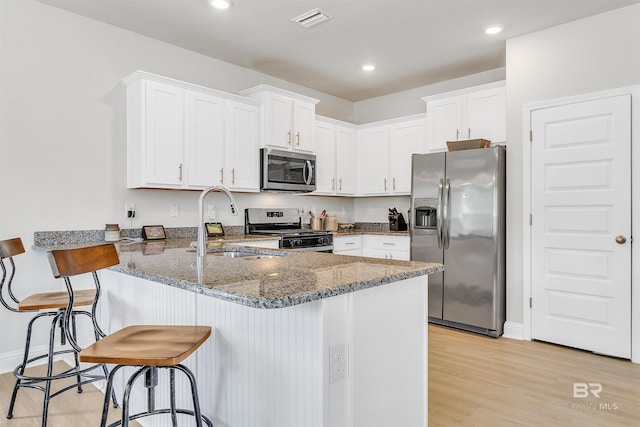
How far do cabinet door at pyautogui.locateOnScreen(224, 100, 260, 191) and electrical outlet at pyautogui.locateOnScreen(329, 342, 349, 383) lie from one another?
8.98ft

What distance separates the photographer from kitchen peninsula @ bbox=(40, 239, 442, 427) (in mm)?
1268

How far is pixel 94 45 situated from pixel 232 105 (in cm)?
121

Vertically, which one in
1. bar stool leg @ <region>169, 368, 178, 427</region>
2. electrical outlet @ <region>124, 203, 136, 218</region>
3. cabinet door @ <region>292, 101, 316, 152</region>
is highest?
cabinet door @ <region>292, 101, 316, 152</region>

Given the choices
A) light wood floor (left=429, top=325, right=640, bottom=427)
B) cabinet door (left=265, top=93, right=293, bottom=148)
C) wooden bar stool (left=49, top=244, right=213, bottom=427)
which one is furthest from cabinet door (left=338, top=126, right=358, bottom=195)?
wooden bar stool (left=49, top=244, right=213, bottom=427)

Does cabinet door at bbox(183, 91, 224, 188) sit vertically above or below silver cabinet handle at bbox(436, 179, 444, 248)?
above

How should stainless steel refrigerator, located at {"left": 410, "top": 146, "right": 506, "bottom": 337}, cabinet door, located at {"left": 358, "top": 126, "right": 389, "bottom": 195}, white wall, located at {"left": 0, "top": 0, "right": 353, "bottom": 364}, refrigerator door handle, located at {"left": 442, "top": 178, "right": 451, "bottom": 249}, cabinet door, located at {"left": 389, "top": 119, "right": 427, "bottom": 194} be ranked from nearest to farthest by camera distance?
white wall, located at {"left": 0, "top": 0, "right": 353, "bottom": 364}, stainless steel refrigerator, located at {"left": 410, "top": 146, "right": 506, "bottom": 337}, refrigerator door handle, located at {"left": 442, "top": 178, "right": 451, "bottom": 249}, cabinet door, located at {"left": 389, "top": 119, "right": 427, "bottom": 194}, cabinet door, located at {"left": 358, "top": 126, "right": 389, "bottom": 195}

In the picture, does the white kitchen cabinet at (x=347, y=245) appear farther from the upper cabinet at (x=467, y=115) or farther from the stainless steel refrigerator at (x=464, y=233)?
the upper cabinet at (x=467, y=115)

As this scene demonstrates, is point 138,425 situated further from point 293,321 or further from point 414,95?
point 414,95

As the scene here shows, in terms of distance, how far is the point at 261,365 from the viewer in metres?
1.43

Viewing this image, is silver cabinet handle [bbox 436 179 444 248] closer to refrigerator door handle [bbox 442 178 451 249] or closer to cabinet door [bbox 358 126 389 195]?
refrigerator door handle [bbox 442 178 451 249]

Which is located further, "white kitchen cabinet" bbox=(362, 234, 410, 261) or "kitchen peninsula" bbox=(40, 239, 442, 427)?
"white kitchen cabinet" bbox=(362, 234, 410, 261)

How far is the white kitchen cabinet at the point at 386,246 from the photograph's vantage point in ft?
14.6

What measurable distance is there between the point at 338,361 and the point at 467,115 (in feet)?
11.4

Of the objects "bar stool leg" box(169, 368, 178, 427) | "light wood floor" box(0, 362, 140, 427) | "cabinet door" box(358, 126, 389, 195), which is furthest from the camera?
"cabinet door" box(358, 126, 389, 195)
